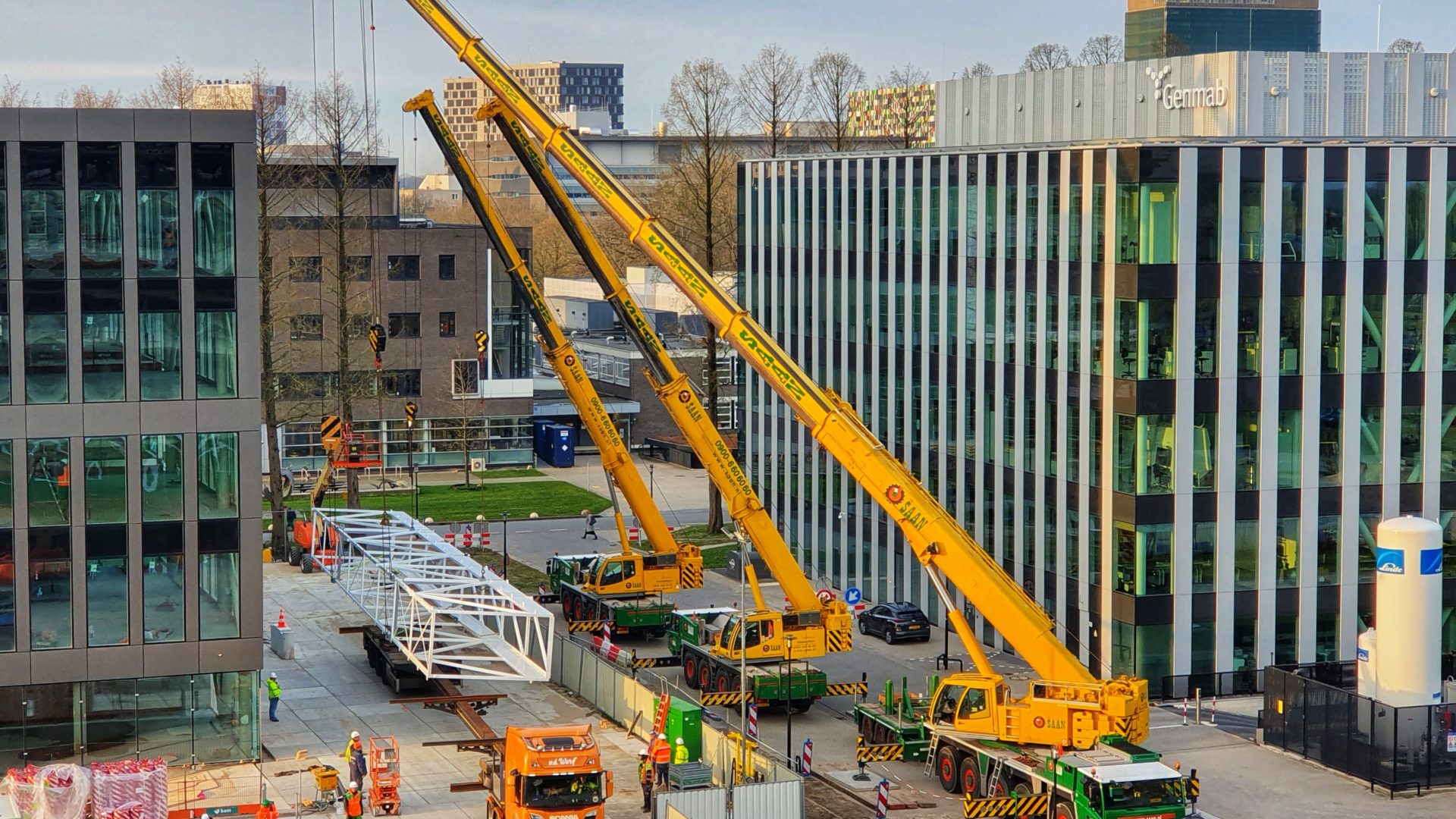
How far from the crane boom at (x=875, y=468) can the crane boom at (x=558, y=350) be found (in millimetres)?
11241

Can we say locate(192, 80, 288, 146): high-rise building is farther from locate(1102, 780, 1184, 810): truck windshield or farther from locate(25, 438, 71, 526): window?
locate(1102, 780, 1184, 810): truck windshield

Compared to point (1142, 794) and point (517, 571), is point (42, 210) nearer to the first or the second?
point (1142, 794)

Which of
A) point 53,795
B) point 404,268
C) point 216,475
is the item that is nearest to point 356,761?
point 53,795

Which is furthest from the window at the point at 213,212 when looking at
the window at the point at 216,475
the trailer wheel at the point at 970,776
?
the trailer wheel at the point at 970,776

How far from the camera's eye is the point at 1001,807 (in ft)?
143

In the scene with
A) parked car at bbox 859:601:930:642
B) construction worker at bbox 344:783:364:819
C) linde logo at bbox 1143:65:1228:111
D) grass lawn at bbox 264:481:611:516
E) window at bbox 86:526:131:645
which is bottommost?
construction worker at bbox 344:783:364:819

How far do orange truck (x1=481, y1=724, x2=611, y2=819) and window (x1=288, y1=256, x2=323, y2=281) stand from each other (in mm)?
62630

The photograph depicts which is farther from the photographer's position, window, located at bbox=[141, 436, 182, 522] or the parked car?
the parked car

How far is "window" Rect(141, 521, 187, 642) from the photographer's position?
49.0 metres

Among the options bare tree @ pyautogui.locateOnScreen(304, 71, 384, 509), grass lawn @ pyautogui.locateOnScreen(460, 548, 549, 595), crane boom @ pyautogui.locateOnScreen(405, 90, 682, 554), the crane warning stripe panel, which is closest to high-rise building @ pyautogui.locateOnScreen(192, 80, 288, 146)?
bare tree @ pyautogui.locateOnScreen(304, 71, 384, 509)

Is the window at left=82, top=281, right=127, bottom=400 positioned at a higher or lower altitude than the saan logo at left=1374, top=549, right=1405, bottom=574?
higher

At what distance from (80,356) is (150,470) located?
3.36 meters

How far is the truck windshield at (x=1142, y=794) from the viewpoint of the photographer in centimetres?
4091

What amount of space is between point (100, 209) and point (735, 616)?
21.8m
